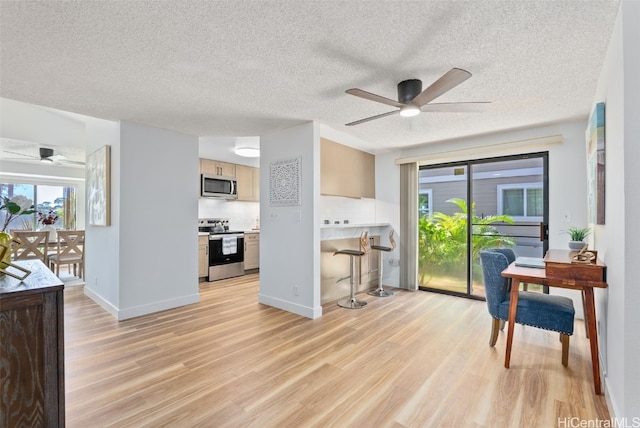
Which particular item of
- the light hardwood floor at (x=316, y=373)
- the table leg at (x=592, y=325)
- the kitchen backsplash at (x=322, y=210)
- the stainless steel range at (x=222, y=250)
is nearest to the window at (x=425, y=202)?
the kitchen backsplash at (x=322, y=210)

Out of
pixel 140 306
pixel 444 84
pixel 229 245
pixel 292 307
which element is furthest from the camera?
pixel 229 245

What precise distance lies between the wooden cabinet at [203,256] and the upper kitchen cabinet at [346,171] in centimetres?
254

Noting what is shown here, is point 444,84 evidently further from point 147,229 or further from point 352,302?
point 147,229

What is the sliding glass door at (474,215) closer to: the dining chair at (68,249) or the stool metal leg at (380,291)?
the stool metal leg at (380,291)

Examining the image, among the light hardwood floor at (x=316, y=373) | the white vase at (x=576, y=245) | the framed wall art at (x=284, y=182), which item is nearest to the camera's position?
the light hardwood floor at (x=316, y=373)

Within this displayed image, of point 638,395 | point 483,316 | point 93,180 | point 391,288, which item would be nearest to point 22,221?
point 93,180

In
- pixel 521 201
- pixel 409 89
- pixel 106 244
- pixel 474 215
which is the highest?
pixel 409 89

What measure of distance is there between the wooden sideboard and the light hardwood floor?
18.7 inches

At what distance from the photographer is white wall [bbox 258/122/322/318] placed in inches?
136

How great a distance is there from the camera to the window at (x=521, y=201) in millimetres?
3795

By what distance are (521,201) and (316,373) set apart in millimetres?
3474

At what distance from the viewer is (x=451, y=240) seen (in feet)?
14.9

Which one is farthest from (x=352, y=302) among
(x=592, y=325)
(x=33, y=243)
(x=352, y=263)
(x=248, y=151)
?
(x=33, y=243)

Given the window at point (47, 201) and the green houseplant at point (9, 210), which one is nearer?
the green houseplant at point (9, 210)
